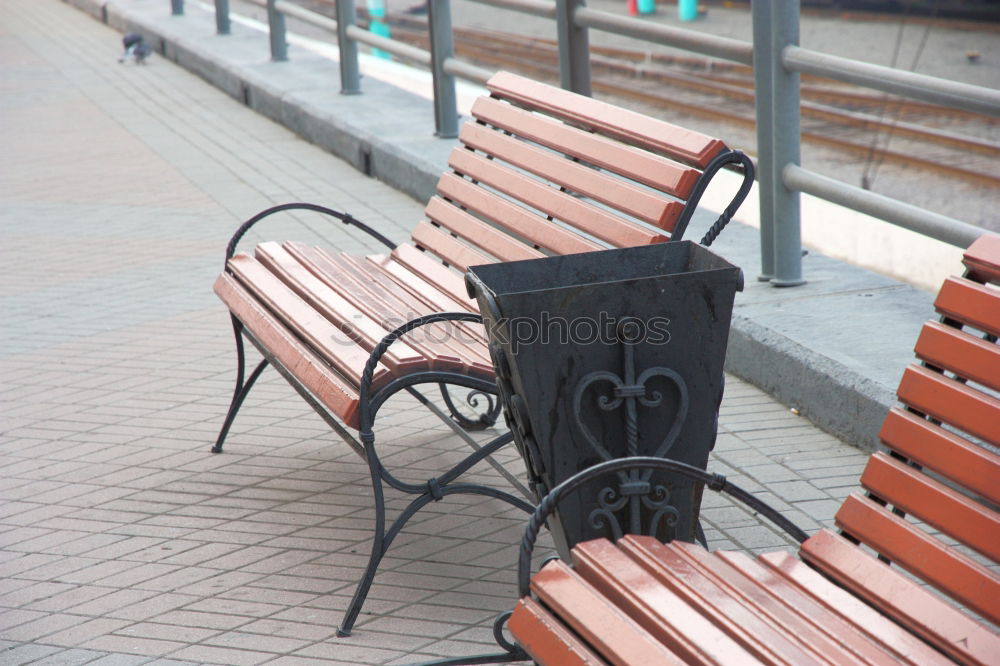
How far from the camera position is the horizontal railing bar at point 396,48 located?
26.7 feet

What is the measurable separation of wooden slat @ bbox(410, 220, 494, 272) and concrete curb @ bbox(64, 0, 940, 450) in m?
1.09

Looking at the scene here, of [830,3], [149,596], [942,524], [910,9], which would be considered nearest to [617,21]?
[149,596]

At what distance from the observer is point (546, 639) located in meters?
1.98

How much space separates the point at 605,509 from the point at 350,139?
635cm

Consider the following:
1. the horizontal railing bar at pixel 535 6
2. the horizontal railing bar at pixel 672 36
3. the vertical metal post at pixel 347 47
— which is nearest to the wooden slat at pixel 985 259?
the horizontal railing bar at pixel 672 36

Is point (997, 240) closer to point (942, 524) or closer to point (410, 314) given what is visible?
point (942, 524)

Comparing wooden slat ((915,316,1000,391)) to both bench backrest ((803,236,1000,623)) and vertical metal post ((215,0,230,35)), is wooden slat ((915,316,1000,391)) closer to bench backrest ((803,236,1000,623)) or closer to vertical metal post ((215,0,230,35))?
bench backrest ((803,236,1000,623))

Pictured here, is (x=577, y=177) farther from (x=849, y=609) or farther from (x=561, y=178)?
(x=849, y=609)

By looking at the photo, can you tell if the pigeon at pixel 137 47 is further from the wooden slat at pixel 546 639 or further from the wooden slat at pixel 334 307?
the wooden slat at pixel 546 639

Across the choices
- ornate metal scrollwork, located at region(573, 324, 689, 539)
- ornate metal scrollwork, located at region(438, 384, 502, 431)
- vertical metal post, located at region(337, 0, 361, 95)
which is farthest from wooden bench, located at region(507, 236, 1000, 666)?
vertical metal post, located at region(337, 0, 361, 95)

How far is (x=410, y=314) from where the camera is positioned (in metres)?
3.43

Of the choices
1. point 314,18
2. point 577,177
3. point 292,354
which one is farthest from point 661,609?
point 314,18

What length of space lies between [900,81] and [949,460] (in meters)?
2.20

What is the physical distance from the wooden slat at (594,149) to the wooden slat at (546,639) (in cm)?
135
